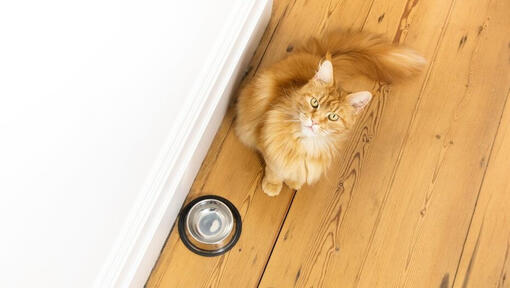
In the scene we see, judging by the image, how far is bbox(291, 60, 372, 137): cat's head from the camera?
1.03 m

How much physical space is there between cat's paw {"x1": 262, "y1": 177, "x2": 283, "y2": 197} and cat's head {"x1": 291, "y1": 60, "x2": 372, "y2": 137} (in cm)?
30

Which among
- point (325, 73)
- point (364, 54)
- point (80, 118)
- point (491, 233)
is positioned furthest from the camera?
point (491, 233)

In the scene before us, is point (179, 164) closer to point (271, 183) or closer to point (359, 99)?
point (271, 183)

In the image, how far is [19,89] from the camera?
0.48m

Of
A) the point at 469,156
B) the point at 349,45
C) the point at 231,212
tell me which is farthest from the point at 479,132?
the point at 231,212

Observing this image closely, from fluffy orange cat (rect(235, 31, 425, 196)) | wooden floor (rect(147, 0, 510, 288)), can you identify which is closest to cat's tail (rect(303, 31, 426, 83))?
fluffy orange cat (rect(235, 31, 425, 196))

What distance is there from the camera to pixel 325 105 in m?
1.03

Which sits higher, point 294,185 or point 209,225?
point 294,185

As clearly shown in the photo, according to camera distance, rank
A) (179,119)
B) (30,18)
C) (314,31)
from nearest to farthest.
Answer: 1. (30,18)
2. (179,119)
3. (314,31)

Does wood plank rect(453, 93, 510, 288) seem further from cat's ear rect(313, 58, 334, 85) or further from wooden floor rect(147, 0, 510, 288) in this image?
cat's ear rect(313, 58, 334, 85)

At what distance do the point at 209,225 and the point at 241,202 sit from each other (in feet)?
0.40

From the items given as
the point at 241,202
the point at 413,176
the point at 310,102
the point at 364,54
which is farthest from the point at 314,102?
the point at 413,176

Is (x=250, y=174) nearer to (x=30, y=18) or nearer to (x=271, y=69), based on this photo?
(x=271, y=69)

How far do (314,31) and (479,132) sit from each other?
0.67 meters
